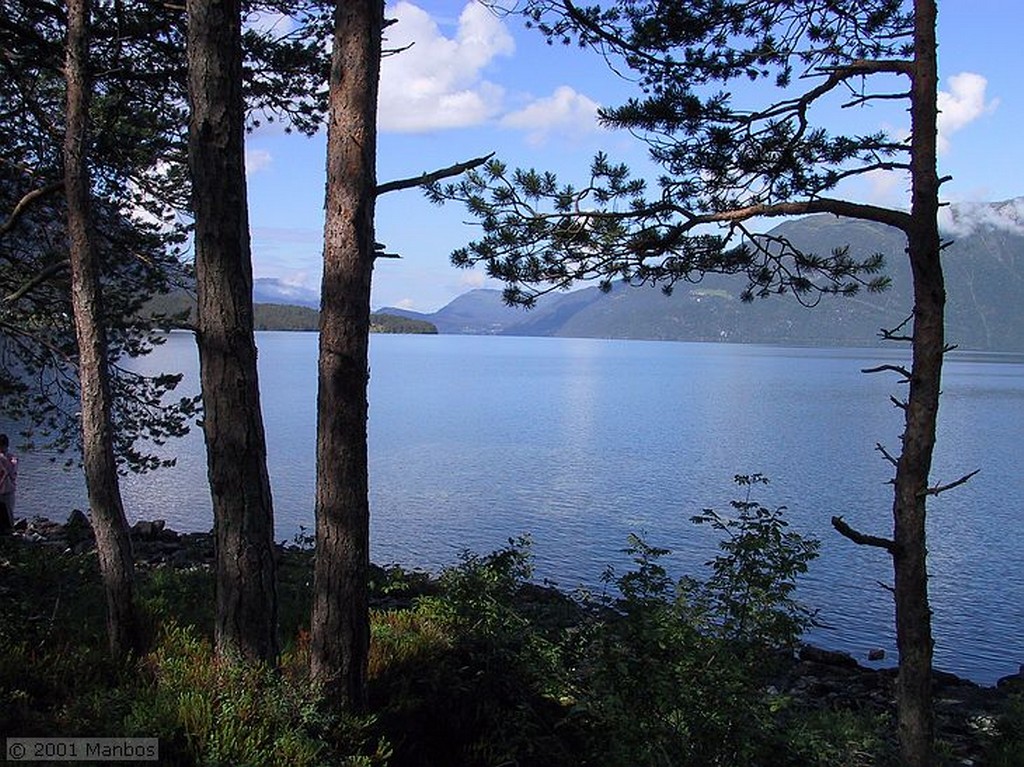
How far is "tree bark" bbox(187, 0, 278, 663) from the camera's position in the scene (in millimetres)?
5730

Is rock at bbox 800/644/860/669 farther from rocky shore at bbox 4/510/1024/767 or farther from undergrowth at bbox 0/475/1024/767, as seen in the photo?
undergrowth at bbox 0/475/1024/767

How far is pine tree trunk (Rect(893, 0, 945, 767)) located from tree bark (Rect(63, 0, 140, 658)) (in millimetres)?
6563

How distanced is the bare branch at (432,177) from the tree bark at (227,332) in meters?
1.07

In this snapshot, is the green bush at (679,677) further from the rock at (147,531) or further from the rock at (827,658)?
the rock at (147,531)

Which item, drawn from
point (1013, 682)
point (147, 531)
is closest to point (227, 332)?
point (1013, 682)

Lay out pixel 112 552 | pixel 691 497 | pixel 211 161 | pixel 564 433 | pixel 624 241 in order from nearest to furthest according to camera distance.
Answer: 1. pixel 211 161
2. pixel 112 552
3. pixel 624 241
4. pixel 691 497
5. pixel 564 433

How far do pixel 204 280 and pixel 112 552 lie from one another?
8.96 feet

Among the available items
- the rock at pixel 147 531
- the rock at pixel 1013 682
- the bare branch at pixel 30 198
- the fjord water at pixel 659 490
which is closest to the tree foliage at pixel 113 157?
the bare branch at pixel 30 198

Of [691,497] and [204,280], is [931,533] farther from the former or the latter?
[204,280]

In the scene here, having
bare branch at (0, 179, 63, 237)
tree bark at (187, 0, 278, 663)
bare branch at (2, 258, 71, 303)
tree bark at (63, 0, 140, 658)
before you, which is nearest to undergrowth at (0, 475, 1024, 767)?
tree bark at (187, 0, 278, 663)

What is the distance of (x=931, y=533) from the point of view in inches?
960

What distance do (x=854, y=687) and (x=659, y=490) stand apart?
1600 centimetres

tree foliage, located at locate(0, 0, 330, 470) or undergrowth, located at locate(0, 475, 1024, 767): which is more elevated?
tree foliage, located at locate(0, 0, 330, 470)

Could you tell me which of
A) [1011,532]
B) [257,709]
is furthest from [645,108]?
[1011,532]
